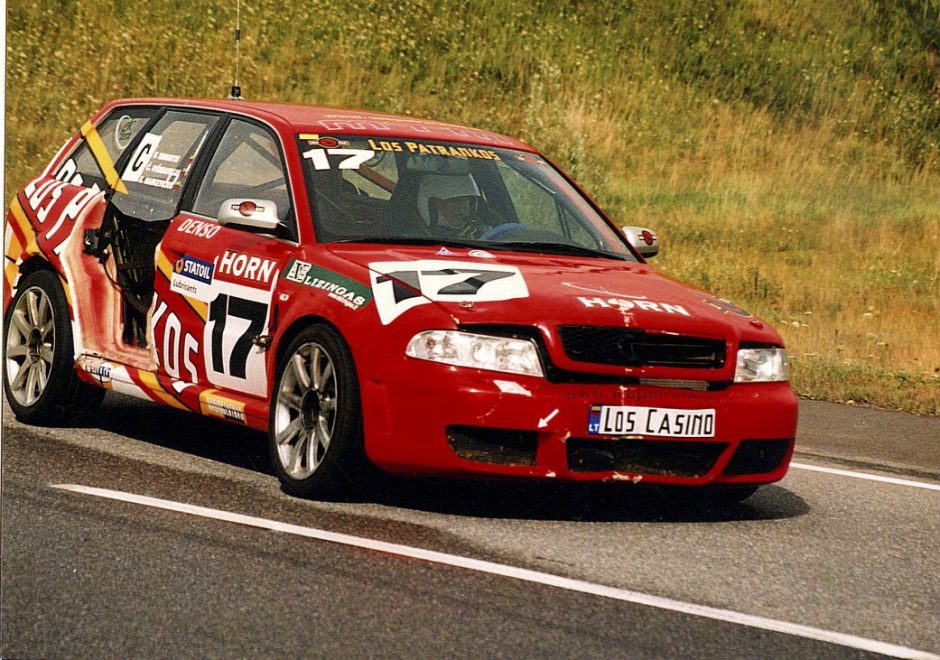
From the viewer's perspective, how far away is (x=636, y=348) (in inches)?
270

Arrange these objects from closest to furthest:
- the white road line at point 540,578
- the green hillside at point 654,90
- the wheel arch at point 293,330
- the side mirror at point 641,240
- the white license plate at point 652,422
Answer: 1. the white road line at point 540,578
2. the white license plate at point 652,422
3. the wheel arch at point 293,330
4. the side mirror at point 641,240
5. the green hillside at point 654,90

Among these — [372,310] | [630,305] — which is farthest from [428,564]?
[630,305]

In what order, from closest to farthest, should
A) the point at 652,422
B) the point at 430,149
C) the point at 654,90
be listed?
the point at 652,422 → the point at 430,149 → the point at 654,90

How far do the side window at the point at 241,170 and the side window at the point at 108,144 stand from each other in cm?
91

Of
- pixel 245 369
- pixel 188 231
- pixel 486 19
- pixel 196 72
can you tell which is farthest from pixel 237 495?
pixel 486 19

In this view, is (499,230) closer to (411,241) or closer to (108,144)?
(411,241)

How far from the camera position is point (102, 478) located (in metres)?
7.47

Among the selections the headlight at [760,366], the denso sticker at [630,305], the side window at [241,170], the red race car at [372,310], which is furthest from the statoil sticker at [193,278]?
the headlight at [760,366]

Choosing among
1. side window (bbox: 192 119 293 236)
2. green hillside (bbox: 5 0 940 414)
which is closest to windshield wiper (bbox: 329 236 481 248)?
side window (bbox: 192 119 293 236)

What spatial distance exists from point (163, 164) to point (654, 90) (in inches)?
843

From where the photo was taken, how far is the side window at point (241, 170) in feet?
26.7

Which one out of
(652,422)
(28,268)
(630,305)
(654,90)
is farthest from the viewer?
(654,90)

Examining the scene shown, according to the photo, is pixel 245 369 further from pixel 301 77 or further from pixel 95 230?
pixel 301 77

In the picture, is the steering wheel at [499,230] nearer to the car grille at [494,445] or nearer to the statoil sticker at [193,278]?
the statoil sticker at [193,278]
